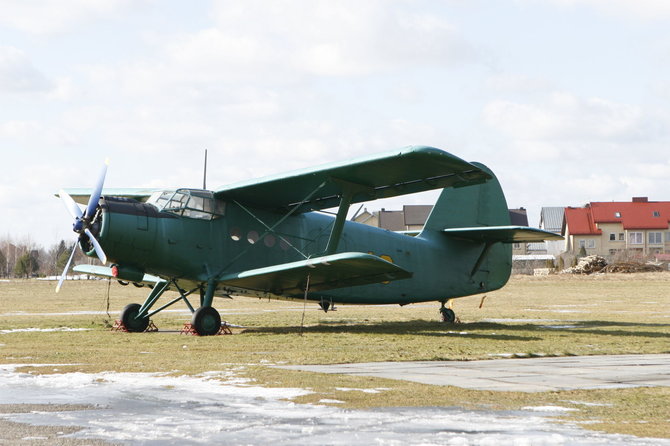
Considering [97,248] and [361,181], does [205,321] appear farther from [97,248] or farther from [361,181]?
[361,181]

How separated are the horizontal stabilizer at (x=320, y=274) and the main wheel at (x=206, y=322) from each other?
940 mm

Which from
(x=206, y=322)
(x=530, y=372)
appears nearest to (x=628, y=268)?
(x=206, y=322)

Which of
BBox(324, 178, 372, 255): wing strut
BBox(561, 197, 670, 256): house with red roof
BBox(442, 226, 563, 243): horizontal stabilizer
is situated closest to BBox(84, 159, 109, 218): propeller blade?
BBox(324, 178, 372, 255): wing strut

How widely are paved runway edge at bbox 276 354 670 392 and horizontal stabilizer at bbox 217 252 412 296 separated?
4911mm

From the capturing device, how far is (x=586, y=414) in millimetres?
6848

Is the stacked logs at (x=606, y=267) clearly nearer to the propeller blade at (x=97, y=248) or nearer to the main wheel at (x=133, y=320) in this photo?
the main wheel at (x=133, y=320)

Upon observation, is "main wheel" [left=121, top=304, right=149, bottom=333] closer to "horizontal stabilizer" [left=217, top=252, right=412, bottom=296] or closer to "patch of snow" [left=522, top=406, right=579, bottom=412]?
"horizontal stabilizer" [left=217, top=252, right=412, bottom=296]

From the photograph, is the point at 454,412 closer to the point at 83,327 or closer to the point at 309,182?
the point at 309,182

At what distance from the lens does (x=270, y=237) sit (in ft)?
62.2

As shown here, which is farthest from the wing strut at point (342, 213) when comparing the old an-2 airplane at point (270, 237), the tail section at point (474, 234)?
the tail section at point (474, 234)

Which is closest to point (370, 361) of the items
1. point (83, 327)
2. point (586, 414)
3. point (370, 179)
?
point (586, 414)

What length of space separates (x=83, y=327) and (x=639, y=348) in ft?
40.1

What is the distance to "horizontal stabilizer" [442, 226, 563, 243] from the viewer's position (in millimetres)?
20344

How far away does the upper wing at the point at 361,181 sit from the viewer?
15930 mm
